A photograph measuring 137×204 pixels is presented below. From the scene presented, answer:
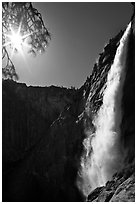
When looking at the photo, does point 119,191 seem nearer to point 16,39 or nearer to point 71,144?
point 16,39

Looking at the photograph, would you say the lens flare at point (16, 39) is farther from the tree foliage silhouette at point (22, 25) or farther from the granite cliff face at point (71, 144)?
the granite cliff face at point (71, 144)

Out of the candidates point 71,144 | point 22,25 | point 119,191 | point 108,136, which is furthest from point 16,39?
point 71,144

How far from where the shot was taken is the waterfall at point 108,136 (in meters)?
22.8

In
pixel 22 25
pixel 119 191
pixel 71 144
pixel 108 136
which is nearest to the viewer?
pixel 22 25

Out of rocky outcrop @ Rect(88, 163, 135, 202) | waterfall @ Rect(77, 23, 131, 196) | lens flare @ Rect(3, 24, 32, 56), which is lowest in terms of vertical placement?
rocky outcrop @ Rect(88, 163, 135, 202)

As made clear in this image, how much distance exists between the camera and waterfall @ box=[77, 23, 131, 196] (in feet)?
74.8

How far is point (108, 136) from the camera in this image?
24.4 m

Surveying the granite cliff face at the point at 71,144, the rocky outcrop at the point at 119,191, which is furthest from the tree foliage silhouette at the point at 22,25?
the granite cliff face at the point at 71,144

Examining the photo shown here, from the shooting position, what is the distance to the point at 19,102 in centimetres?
5891

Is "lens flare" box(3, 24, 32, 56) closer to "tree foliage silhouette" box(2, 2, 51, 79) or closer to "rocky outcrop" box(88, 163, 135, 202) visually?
"tree foliage silhouette" box(2, 2, 51, 79)

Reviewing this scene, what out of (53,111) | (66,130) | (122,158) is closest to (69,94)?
(53,111)

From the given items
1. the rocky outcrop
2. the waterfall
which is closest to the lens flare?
the rocky outcrop

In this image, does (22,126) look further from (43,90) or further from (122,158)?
(122,158)

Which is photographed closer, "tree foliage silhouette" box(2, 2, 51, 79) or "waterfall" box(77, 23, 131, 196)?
"tree foliage silhouette" box(2, 2, 51, 79)
